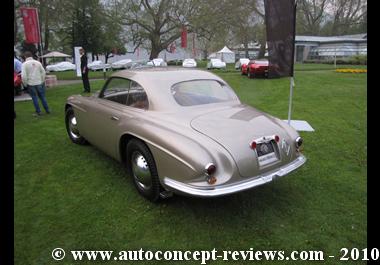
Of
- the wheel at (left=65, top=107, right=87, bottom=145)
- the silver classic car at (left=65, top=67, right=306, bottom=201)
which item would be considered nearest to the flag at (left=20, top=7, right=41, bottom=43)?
the wheel at (left=65, top=107, right=87, bottom=145)

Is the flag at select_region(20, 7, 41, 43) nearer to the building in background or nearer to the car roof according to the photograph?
the car roof

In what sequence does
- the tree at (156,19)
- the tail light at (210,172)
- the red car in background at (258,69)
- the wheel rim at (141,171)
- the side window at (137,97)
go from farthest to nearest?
the tree at (156,19)
the red car in background at (258,69)
the side window at (137,97)
the wheel rim at (141,171)
the tail light at (210,172)

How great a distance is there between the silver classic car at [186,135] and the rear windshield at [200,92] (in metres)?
0.01

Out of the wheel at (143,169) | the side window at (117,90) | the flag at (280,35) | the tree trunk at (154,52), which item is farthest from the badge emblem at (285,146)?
the tree trunk at (154,52)

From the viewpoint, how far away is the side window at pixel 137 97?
13.0 feet

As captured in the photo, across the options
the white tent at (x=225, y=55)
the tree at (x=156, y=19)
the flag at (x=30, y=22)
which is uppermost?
the tree at (x=156, y=19)

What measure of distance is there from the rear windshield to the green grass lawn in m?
1.32

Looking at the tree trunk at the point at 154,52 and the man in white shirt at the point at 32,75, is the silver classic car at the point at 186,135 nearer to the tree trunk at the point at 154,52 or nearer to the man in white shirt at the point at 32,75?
the man in white shirt at the point at 32,75

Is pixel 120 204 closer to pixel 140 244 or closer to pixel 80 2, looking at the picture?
pixel 140 244

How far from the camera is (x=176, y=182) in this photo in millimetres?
3131

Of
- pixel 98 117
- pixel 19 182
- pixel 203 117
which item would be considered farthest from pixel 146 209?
pixel 19 182

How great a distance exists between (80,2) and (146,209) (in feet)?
90.5

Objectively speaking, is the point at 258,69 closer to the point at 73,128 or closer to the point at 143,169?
the point at 73,128

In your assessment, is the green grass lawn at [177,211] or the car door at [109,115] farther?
the car door at [109,115]
